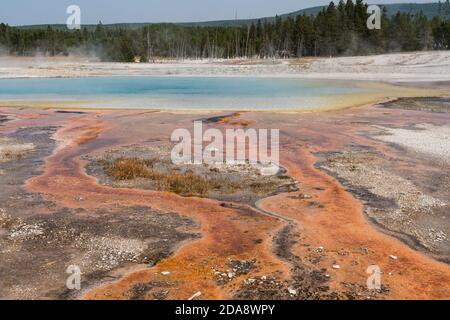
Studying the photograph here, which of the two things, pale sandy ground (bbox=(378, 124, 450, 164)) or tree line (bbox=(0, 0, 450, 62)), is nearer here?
pale sandy ground (bbox=(378, 124, 450, 164))

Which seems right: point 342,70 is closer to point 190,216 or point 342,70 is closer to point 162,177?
point 162,177

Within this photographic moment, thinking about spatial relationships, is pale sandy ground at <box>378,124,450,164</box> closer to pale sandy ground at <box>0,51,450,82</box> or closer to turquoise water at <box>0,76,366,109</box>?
turquoise water at <box>0,76,366,109</box>

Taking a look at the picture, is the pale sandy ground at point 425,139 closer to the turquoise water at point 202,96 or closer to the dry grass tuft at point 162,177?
the dry grass tuft at point 162,177

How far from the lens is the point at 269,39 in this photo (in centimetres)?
9988

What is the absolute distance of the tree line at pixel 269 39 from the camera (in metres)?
86.5

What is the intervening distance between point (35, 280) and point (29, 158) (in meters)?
9.97

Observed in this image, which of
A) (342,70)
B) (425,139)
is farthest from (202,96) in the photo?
(342,70)

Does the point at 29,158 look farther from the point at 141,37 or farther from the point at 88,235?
the point at 141,37

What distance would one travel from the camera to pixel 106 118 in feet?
84.8

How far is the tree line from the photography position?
8650cm

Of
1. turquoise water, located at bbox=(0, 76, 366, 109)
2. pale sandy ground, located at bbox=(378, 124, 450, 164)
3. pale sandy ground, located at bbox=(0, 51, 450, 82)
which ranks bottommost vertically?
pale sandy ground, located at bbox=(378, 124, 450, 164)

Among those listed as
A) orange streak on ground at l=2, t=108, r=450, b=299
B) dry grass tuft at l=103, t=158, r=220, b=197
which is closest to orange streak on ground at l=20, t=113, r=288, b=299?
orange streak on ground at l=2, t=108, r=450, b=299
